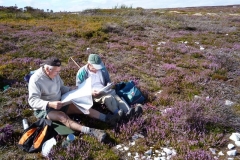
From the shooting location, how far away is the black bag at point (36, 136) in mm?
5595

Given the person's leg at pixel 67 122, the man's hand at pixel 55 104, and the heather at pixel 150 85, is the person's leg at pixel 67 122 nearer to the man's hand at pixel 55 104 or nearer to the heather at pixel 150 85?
the heather at pixel 150 85

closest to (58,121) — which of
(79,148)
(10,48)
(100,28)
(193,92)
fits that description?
(79,148)

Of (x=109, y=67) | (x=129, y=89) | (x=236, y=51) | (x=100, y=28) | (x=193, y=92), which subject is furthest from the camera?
(x=100, y=28)

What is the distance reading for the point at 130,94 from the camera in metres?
7.83

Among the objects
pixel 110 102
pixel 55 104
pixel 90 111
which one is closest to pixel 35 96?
pixel 55 104

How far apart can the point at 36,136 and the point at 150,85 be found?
533cm

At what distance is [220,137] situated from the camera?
6.05 metres

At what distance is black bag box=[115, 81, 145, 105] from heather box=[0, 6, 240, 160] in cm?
37

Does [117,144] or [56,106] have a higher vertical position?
[56,106]

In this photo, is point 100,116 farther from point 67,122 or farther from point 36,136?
point 36,136

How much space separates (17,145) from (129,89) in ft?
12.4

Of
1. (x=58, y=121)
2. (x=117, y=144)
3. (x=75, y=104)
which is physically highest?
(x=75, y=104)

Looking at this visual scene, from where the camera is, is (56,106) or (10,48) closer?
(56,106)

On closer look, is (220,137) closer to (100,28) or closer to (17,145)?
(17,145)
